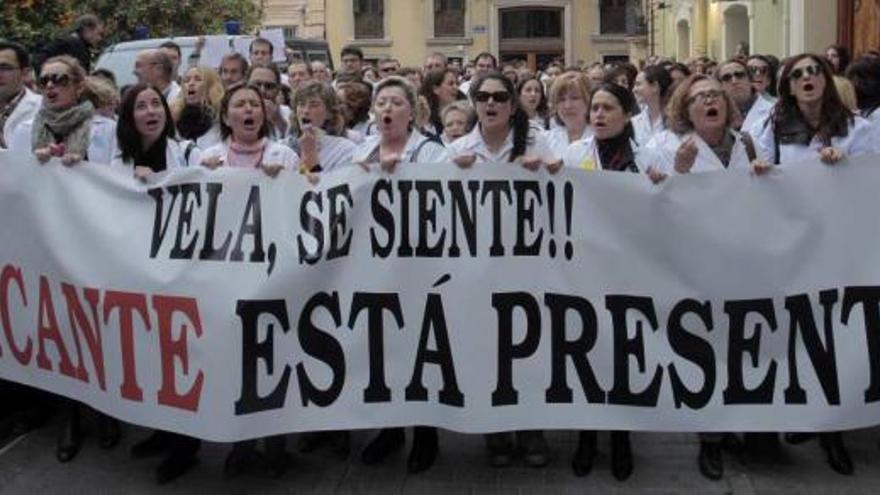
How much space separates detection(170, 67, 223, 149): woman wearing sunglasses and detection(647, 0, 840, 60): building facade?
11.5 metres

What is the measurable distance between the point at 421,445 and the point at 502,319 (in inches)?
27.7

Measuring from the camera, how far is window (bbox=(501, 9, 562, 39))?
148ft

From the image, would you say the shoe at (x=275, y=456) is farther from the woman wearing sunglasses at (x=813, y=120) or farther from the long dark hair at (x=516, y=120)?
the woman wearing sunglasses at (x=813, y=120)

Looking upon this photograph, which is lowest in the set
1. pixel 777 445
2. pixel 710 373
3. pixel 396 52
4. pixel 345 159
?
pixel 777 445

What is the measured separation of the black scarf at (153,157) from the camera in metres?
5.38

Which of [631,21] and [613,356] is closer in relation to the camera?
[613,356]

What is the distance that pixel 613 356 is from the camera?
16.0ft

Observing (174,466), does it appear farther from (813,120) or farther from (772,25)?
(772,25)

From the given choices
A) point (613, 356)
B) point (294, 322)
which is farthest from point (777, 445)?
point (294, 322)

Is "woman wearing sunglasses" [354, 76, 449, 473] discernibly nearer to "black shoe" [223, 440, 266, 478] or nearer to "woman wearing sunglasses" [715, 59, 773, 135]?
"black shoe" [223, 440, 266, 478]

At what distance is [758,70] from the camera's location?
28.5ft

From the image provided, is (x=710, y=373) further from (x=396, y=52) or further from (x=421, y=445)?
(x=396, y=52)

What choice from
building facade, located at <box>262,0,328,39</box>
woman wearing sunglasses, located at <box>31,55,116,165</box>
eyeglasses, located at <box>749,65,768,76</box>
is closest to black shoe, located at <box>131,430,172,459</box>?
woman wearing sunglasses, located at <box>31,55,116,165</box>

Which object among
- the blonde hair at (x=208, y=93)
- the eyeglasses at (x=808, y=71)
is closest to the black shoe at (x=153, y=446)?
the blonde hair at (x=208, y=93)
